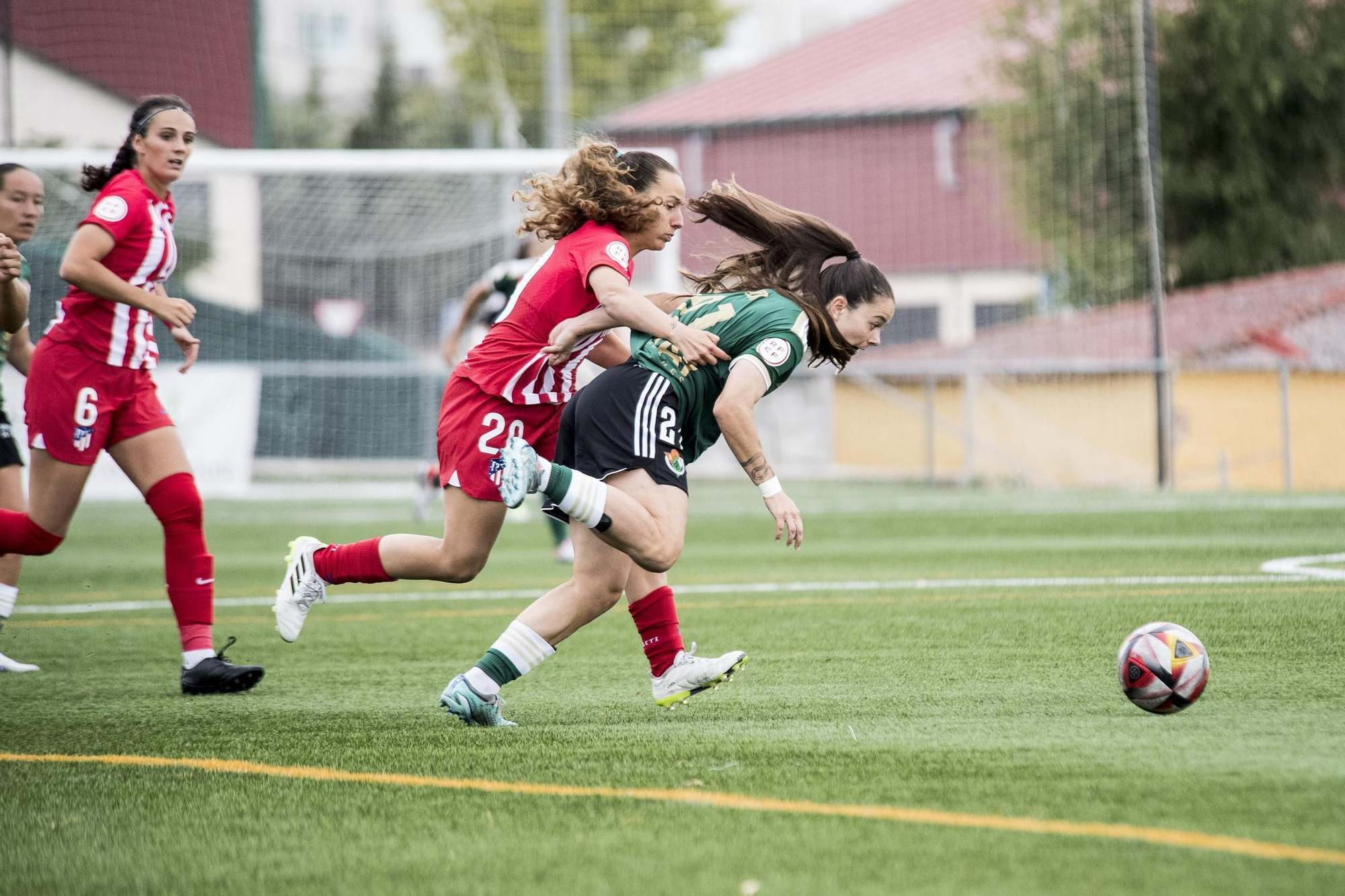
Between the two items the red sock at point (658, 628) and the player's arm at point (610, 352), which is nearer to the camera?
the red sock at point (658, 628)

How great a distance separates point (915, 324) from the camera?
31.6 meters

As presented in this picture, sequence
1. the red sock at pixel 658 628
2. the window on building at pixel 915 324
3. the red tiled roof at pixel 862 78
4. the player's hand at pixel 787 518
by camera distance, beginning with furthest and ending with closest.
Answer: the window on building at pixel 915 324 < the red tiled roof at pixel 862 78 < the red sock at pixel 658 628 < the player's hand at pixel 787 518

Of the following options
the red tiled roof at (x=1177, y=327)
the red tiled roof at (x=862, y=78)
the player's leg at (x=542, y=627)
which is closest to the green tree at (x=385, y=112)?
the red tiled roof at (x=862, y=78)

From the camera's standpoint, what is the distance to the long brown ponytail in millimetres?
4820

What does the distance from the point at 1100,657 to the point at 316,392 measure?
18.7m

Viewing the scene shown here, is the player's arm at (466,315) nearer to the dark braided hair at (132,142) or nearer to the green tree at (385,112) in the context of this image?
the dark braided hair at (132,142)

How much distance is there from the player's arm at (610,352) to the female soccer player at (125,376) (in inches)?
57.3

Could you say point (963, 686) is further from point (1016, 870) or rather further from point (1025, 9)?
point (1025, 9)

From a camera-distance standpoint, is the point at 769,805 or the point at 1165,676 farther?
the point at 1165,676

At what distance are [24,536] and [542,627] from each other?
2.21 metres

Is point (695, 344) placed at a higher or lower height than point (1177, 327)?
lower

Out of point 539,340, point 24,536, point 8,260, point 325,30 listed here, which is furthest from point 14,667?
point 325,30

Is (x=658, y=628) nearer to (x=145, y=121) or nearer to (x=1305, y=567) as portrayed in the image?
(x=145, y=121)

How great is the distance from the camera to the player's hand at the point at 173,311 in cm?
533
